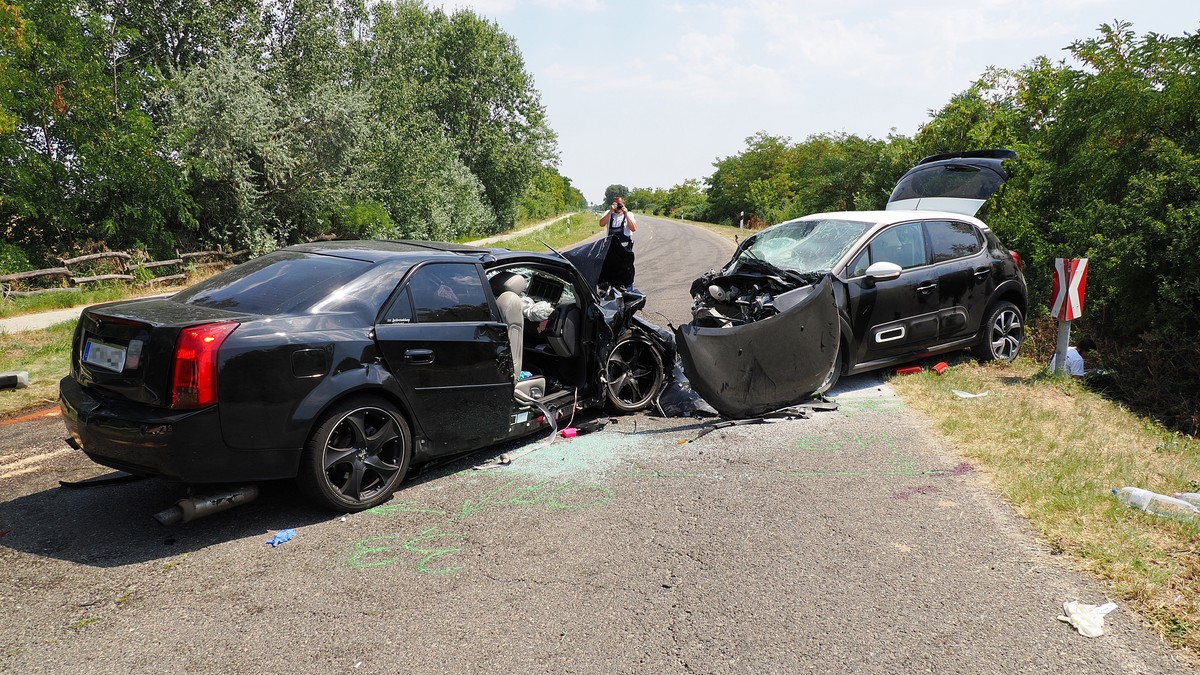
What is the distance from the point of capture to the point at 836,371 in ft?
23.5

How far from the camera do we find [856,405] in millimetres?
6867

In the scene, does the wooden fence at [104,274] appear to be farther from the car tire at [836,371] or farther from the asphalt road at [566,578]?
the car tire at [836,371]

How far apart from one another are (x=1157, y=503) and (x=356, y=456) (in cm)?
476

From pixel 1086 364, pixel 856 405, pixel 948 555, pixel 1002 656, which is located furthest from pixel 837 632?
pixel 1086 364

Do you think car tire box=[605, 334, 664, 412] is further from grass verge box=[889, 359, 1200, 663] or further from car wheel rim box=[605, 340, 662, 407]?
grass verge box=[889, 359, 1200, 663]

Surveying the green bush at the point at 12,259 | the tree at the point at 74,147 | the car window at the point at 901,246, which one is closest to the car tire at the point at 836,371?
the car window at the point at 901,246

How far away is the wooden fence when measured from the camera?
46.3 feet

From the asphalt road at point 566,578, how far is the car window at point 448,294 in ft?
3.60

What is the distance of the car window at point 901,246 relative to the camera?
747 cm

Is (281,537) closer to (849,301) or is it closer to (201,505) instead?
(201,505)

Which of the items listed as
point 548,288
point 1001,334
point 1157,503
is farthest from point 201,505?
point 1001,334

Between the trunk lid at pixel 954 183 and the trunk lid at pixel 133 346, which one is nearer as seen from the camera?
the trunk lid at pixel 133 346

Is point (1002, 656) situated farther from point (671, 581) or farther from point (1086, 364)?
point (1086, 364)

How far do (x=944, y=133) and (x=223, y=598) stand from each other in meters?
18.3
